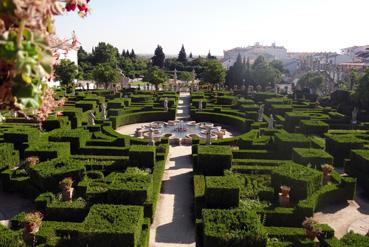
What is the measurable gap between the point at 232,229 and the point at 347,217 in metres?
6.77

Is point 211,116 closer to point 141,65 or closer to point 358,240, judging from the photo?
point 358,240

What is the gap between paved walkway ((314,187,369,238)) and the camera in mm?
13086

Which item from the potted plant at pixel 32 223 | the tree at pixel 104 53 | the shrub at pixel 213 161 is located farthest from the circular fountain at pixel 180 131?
the tree at pixel 104 53

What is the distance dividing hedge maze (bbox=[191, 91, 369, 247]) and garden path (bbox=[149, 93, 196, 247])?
0.72m

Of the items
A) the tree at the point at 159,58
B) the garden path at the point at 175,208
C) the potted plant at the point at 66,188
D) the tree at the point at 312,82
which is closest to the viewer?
the garden path at the point at 175,208

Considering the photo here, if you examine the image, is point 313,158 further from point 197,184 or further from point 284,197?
point 197,184

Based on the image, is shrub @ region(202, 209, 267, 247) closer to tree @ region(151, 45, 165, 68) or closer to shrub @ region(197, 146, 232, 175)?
shrub @ region(197, 146, 232, 175)

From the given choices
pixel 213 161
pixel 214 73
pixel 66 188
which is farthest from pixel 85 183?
pixel 214 73

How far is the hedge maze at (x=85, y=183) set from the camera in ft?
33.1

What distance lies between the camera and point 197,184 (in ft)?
49.3

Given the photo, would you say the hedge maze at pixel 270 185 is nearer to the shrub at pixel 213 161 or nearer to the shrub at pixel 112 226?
the shrub at pixel 213 161

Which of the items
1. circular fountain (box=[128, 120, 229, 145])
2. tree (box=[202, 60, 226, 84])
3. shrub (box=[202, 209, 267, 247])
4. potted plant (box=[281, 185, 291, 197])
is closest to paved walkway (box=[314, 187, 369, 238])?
potted plant (box=[281, 185, 291, 197])

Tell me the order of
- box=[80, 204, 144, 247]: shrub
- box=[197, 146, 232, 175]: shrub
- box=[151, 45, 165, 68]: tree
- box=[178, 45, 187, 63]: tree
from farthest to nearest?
box=[178, 45, 187, 63]: tree → box=[151, 45, 165, 68]: tree → box=[197, 146, 232, 175]: shrub → box=[80, 204, 144, 247]: shrub

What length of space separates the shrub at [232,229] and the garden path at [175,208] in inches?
78.8
